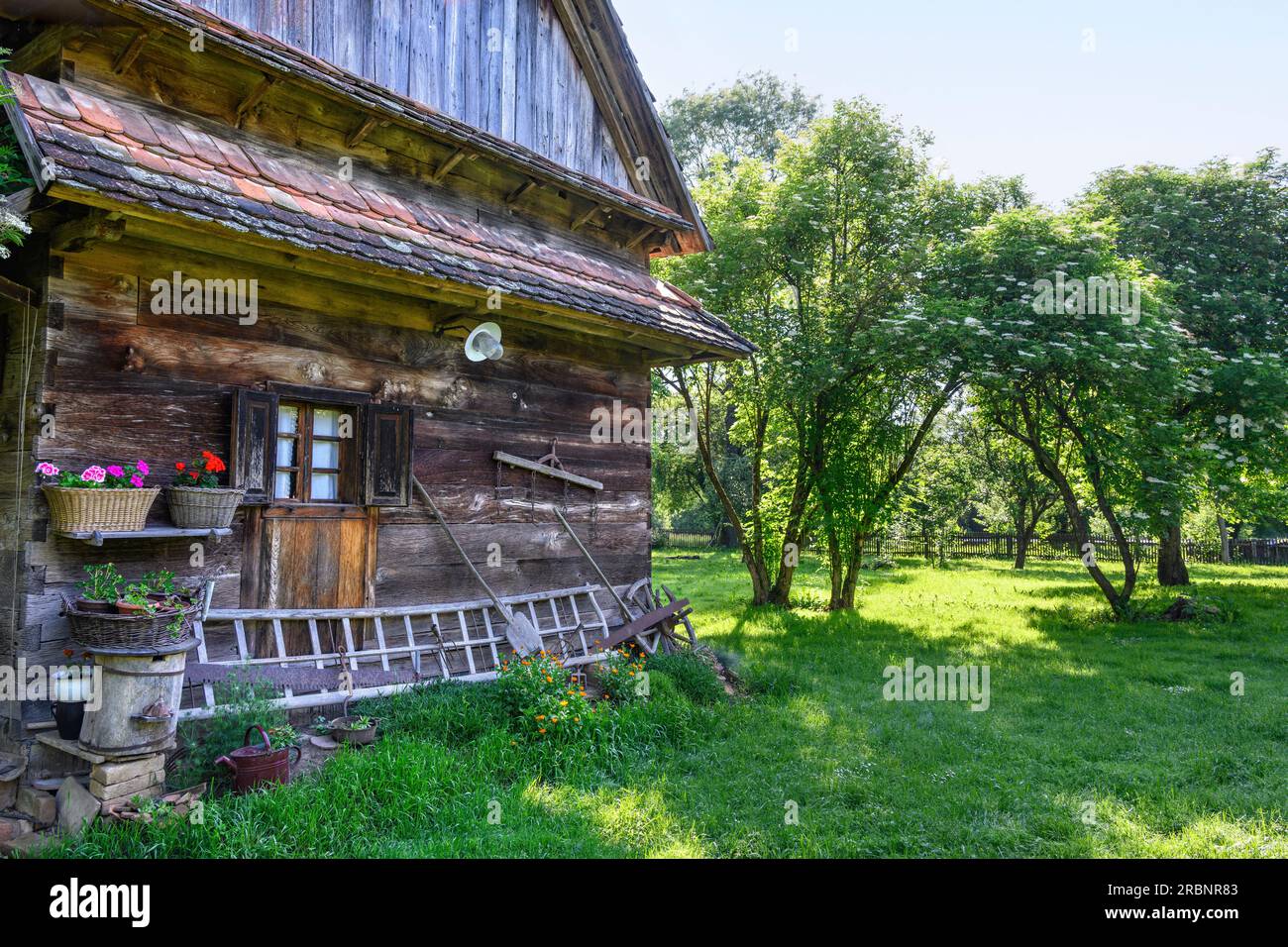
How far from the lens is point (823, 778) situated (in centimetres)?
619

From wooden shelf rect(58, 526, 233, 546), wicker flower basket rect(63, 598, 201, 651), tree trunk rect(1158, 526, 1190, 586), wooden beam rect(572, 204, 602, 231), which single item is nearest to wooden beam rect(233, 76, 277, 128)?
Answer: wooden shelf rect(58, 526, 233, 546)

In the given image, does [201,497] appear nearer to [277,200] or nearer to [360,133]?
[277,200]

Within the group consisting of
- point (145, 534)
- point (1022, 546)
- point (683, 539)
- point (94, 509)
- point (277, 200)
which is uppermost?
point (277, 200)

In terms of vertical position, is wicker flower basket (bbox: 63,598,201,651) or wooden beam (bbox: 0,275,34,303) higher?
wooden beam (bbox: 0,275,34,303)

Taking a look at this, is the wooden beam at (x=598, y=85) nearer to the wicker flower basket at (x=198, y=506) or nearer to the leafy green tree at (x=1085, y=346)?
the leafy green tree at (x=1085, y=346)

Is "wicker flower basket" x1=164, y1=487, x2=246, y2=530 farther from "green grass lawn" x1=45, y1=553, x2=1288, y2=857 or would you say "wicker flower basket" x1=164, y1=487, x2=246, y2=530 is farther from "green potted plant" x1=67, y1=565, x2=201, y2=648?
"green grass lawn" x1=45, y1=553, x2=1288, y2=857

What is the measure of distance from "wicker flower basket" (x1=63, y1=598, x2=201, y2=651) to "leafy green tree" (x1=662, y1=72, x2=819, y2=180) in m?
27.4

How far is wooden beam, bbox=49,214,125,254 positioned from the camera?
481 cm

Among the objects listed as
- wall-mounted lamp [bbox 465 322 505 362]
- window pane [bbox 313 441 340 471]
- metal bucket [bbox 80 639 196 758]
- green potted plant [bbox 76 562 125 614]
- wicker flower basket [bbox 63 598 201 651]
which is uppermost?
wall-mounted lamp [bbox 465 322 505 362]

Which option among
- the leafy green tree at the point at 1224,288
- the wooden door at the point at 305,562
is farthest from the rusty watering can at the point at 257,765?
the leafy green tree at the point at 1224,288

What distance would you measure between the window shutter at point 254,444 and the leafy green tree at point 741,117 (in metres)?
25.6

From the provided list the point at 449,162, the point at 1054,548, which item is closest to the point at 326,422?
the point at 449,162

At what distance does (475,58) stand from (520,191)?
1.35 m

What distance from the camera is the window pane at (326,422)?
662cm
